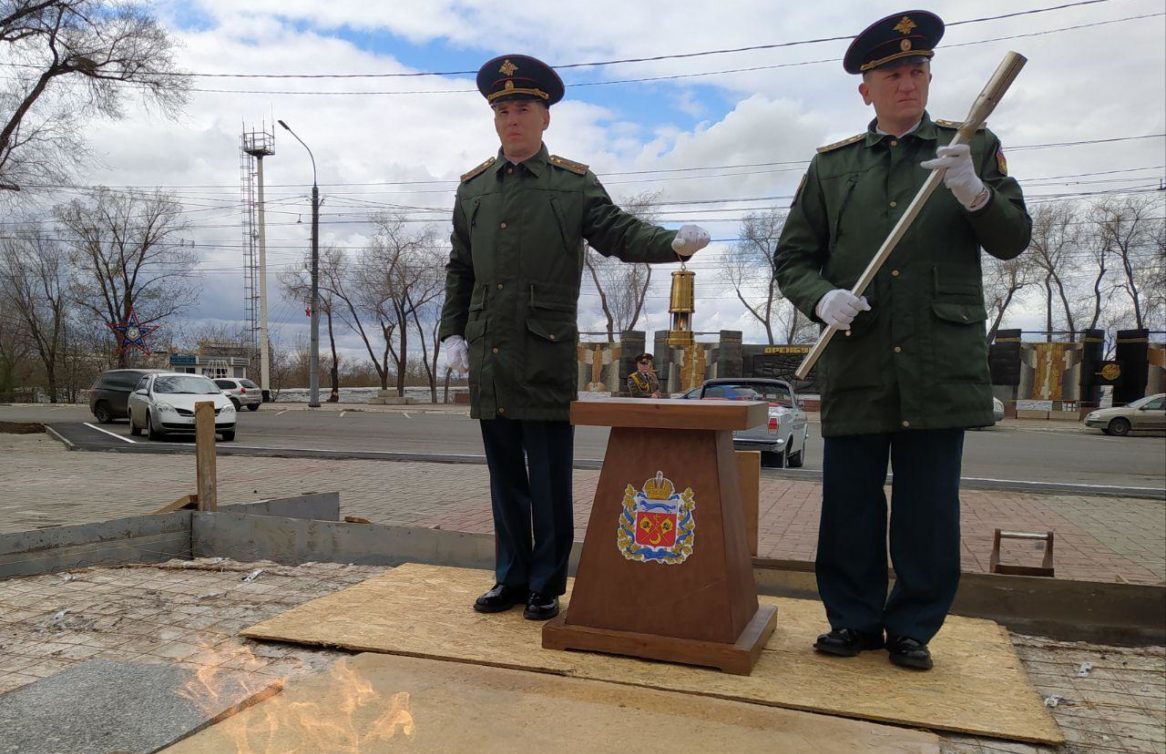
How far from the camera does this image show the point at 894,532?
8.31 feet

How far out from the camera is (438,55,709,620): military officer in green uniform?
294 centimetres

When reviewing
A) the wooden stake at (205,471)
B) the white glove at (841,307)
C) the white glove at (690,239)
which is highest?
the white glove at (690,239)

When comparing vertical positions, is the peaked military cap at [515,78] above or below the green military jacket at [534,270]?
above

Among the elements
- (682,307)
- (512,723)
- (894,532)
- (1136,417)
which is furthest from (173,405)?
(1136,417)

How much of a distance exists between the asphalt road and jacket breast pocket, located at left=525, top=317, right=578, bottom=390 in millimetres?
6655

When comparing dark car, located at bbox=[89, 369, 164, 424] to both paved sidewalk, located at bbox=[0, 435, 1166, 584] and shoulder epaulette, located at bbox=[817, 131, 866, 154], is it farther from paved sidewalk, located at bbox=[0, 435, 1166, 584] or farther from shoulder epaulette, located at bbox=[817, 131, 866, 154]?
shoulder epaulette, located at bbox=[817, 131, 866, 154]

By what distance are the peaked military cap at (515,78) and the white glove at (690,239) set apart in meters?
0.81

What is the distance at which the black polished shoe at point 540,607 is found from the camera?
113 inches

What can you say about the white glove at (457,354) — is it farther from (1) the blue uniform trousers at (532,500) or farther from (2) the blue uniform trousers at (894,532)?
(2) the blue uniform trousers at (894,532)

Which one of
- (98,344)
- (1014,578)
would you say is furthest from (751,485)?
(98,344)

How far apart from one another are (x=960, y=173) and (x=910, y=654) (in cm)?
142

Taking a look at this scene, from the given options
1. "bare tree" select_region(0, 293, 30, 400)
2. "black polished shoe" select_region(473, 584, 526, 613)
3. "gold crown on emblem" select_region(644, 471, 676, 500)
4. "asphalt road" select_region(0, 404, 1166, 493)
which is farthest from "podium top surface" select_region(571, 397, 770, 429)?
"bare tree" select_region(0, 293, 30, 400)

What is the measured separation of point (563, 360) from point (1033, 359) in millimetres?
27477

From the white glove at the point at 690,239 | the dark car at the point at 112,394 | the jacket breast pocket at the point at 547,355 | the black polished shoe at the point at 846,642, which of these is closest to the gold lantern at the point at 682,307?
the white glove at the point at 690,239
